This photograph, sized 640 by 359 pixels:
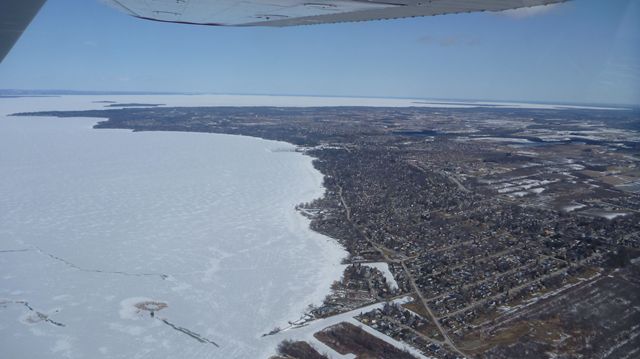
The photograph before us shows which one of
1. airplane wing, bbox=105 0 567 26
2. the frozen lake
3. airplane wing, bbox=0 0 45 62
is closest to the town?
the frozen lake

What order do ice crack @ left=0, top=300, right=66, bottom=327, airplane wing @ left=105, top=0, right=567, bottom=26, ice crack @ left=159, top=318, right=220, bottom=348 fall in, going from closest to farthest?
1. airplane wing @ left=105, top=0, right=567, bottom=26
2. ice crack @ left=159, top=318, right=220, bottom=348
3. ice crack @ left=0, top=300, right=66, bottom=327

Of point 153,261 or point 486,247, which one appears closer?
point 153,261

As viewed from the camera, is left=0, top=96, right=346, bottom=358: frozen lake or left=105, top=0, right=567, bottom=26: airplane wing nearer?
left=105, top=0, right=567, bottom=26: airplane wing

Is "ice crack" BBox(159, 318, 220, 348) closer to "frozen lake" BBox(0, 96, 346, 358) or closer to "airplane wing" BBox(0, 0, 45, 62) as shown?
"frozen lake" BBox(0, 96, 346, 358)

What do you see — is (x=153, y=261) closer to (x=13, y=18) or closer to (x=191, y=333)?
(x=191, y=333)

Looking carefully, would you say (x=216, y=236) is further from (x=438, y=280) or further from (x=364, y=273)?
(x=438, y=280)

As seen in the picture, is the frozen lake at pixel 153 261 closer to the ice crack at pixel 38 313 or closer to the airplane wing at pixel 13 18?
the ice crack at pixel 38 313

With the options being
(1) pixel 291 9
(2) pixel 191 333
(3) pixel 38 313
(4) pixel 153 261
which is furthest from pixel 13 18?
(4) pixel 153 261
